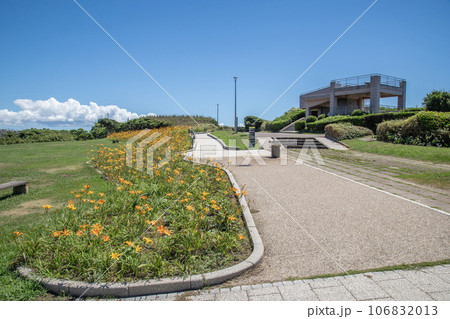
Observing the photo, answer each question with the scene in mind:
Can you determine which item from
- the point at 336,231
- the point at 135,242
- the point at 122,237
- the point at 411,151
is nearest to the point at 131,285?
the point at 135,242

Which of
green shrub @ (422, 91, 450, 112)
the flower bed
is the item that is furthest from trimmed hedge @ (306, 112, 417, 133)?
the flower bed

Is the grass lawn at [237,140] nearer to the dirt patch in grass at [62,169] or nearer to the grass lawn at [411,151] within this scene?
the grass lawn at [411,151]

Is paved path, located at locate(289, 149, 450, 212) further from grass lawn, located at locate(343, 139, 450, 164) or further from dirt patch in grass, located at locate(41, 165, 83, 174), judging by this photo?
dirt patch in grass, located at locate(41, 165, 83, 174)

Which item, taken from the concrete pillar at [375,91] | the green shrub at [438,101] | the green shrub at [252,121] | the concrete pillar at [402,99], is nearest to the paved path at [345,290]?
the green shrub at [438,101]

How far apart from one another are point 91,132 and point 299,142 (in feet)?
78.1

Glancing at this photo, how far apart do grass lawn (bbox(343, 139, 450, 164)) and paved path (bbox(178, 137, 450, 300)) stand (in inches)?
280

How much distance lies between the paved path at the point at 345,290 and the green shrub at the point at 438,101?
28.6 meters

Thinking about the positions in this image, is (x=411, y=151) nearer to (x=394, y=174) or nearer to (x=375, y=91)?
(x=394, y=174)

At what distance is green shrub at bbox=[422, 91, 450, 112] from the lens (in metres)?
25.1

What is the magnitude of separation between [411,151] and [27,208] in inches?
612

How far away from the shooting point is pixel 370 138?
19.6m

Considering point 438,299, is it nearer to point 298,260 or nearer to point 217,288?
point 298,260

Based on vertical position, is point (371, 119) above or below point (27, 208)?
above

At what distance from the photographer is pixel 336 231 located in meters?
4.51
